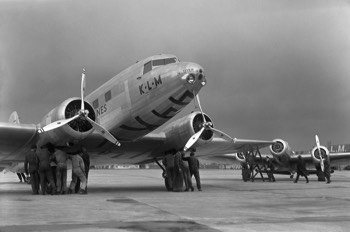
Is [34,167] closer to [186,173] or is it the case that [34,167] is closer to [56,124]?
[56,124]

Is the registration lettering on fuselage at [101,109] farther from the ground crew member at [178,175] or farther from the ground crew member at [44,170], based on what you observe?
the ground crew member at [178,175]

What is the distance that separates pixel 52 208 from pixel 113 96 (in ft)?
23.0

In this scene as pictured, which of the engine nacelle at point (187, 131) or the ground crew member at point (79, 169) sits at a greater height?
the engine nacelle at point (187, 131)

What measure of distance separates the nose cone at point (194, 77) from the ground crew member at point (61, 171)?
4648 mm

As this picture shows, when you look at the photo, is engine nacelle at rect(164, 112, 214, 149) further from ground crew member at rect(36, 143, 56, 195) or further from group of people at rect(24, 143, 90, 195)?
ground crew member at rect(36, 143, 56, 195)

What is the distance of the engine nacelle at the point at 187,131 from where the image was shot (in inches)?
635

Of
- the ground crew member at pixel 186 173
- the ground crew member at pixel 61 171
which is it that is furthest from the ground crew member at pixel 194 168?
the ground crew member at pixel 61 171

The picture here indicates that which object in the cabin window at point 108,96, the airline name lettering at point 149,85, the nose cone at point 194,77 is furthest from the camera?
the cabin window at point 108,96

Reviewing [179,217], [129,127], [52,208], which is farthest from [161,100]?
[179,217]

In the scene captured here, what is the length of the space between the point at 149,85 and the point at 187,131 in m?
3.03

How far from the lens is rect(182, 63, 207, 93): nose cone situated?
42.2 ft

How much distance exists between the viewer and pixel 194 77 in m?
12.8

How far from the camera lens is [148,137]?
661 inches

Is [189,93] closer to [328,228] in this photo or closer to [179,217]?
[179,217]
